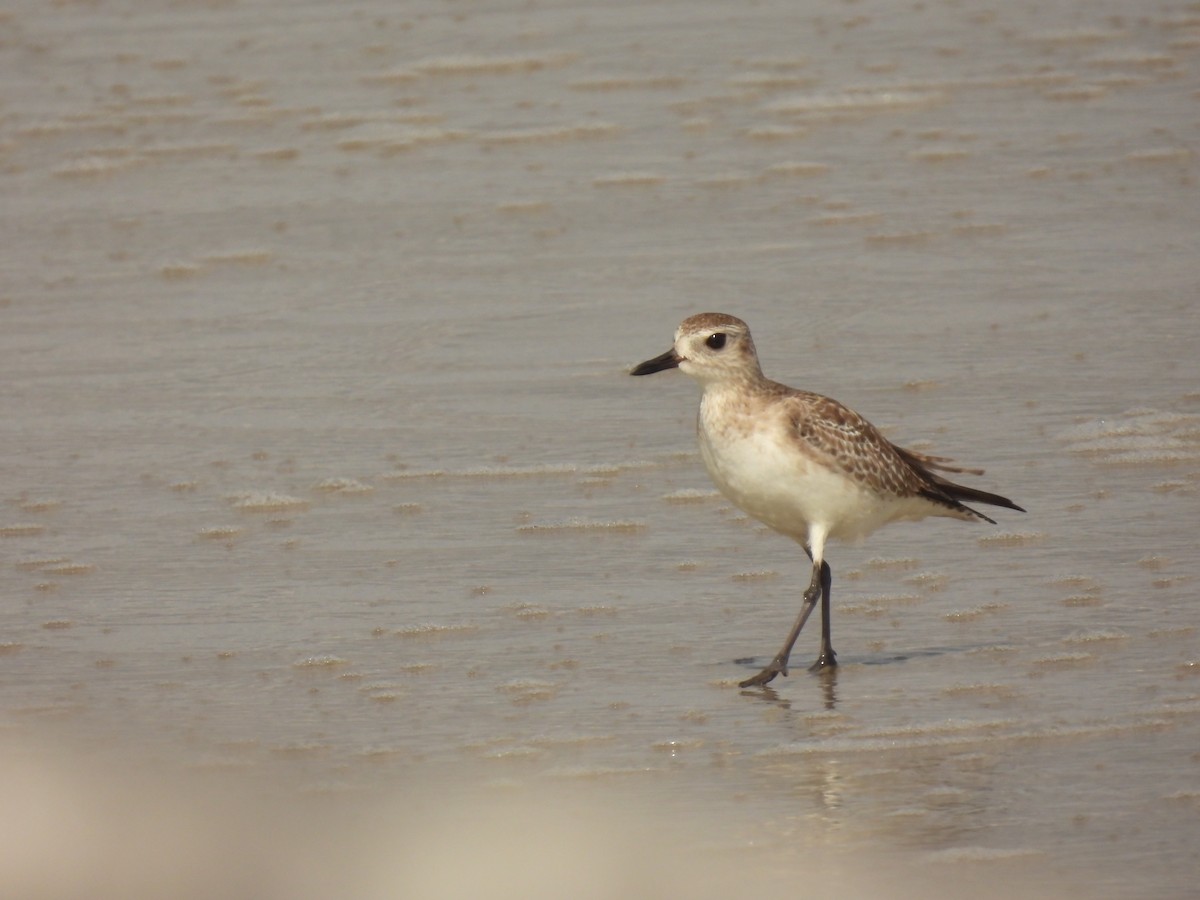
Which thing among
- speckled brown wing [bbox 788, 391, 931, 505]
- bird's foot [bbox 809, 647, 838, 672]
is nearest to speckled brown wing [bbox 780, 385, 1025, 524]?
speckled brown wing [bbox 788, 391, 931, 505]

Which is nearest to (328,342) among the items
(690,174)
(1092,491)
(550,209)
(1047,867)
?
(550,209)

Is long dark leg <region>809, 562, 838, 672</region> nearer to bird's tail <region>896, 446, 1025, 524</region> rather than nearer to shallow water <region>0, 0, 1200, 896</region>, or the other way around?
shallow water <region>0, 0, 1200, 896</region>

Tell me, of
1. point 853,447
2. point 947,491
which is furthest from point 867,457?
point 947,491

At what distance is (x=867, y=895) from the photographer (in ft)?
16.3

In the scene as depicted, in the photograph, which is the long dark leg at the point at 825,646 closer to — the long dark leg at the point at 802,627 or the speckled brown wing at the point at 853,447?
the long dark leg at the point at 802,627

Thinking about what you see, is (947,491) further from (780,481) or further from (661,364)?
(661,364)

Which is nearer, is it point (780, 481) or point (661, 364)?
point (780, 481)

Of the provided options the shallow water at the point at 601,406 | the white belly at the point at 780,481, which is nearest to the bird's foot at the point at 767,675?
the shallow water at the point at 601,406

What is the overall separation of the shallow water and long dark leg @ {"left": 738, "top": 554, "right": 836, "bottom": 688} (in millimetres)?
104

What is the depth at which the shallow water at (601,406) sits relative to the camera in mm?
6125

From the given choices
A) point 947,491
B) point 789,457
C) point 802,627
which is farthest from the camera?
point 947,491

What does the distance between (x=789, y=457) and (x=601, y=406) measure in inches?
96.7

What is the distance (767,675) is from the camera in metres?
6.70

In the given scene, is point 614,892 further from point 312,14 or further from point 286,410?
point 312,14
